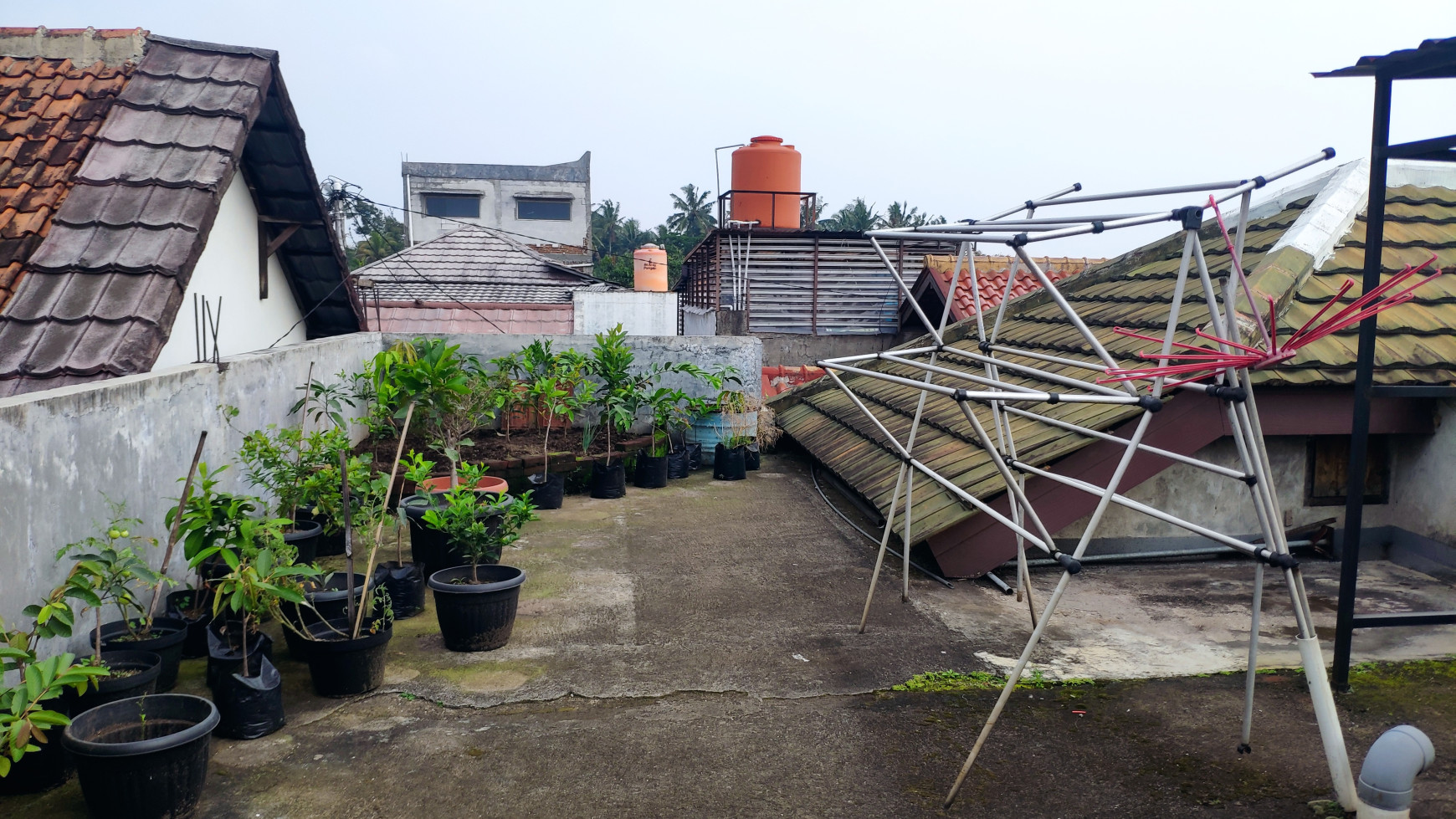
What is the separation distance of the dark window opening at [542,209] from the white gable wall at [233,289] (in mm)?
27407

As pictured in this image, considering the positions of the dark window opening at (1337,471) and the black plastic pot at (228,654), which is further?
the dark window opening at (1337,471)

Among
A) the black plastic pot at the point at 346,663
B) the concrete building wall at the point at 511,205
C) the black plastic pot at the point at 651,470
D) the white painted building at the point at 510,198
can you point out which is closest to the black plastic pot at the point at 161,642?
A: the black plastic pot at the point at 346,663

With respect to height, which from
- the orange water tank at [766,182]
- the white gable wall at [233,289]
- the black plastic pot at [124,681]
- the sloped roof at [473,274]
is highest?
the orange water tank at [766,182]

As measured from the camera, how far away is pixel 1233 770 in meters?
3.40

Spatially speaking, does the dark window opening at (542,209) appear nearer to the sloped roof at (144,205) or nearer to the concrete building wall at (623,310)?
the concrete building wall at (623,310)

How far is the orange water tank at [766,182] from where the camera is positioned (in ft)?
68.4

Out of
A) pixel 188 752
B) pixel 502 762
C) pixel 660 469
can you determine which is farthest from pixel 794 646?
pixel 660 469

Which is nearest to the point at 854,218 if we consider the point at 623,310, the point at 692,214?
the point at 692,214

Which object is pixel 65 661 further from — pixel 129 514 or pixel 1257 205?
pixel 1257 205

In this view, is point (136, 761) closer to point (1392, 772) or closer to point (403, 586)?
point (403, 586)

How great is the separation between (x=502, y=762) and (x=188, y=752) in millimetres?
1074

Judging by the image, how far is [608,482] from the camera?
824 cm

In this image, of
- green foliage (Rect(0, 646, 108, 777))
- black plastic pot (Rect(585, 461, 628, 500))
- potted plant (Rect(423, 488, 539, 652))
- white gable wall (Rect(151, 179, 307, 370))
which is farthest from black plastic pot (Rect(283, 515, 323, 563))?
black plastic pot (Rect(585, 461, 628, 500))

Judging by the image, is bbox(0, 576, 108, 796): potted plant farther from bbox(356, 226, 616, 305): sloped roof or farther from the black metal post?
bbox(356, 226, 616, 305): sloped roof
